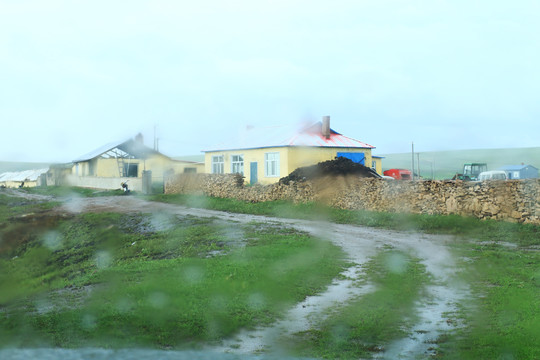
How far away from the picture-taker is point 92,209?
33.2 meters

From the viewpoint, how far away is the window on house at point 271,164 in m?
42.9

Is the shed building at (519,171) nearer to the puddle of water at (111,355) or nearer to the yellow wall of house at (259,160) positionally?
the yellow wall of house at (259,160)

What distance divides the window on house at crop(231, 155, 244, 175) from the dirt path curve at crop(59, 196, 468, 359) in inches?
895

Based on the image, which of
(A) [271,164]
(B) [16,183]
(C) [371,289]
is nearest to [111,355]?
(C) [371,289]

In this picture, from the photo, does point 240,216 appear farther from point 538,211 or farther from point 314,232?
point 538,211

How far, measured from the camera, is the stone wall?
2156 centimetres

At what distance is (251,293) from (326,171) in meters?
23.6

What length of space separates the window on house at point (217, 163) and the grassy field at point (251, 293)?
1058 inches

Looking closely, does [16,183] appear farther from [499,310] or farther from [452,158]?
[452,158]

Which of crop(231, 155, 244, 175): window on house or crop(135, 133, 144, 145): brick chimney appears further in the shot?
crop(135, 133, 144, 145): brick chimney

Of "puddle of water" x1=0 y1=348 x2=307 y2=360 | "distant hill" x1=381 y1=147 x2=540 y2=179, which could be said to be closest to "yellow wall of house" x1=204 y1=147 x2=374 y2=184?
"puddle of water" x1=0 y1=348 x2=307 y2=360

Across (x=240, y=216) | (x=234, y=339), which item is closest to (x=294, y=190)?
(x=240, y=216)

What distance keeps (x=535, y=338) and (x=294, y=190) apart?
24.0 m

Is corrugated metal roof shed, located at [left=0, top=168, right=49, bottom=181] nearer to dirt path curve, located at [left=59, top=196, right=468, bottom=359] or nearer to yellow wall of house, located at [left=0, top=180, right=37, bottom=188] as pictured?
yellow wall of house, located at [left=0, top=180, right=37, bottom=188]
